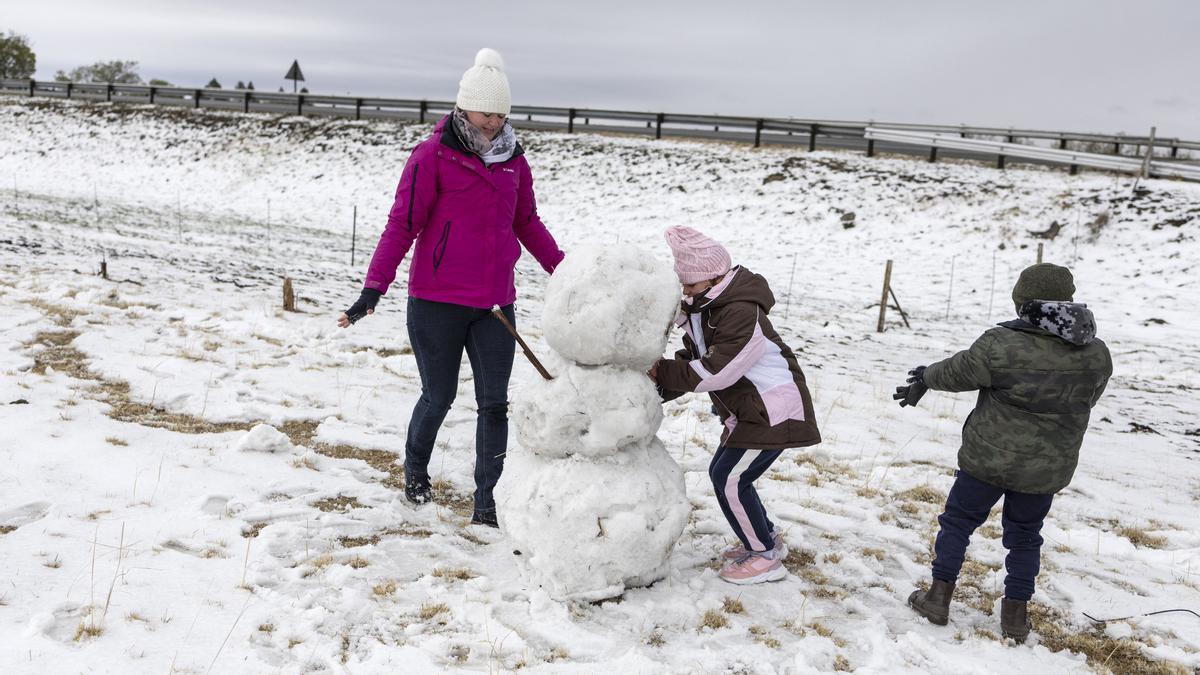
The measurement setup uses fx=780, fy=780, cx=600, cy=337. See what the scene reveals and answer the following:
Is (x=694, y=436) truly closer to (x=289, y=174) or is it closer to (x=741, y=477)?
(x=741, y=477)

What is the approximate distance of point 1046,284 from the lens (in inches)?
130

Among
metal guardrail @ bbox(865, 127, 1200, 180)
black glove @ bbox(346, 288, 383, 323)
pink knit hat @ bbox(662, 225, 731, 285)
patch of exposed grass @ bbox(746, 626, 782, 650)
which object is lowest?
patch of exposed grass @ bbox(746, 626, 782, 650)

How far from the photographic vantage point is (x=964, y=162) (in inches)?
788

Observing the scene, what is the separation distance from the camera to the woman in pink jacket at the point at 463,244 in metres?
3.91

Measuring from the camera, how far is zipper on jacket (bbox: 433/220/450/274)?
395cm

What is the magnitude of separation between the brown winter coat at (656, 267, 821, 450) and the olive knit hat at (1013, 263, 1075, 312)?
103 cm

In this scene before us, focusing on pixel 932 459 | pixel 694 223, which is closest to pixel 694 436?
pixel 932 459

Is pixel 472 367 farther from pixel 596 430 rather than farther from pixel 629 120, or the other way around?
pixel 629 120

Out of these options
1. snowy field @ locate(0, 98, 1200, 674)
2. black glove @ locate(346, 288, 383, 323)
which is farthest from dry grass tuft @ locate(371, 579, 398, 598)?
black glove @ locate(346, 288, 383, 323)

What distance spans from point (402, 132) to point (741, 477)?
80.9ft

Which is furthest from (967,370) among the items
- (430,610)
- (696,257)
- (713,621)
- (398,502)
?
(398,502)

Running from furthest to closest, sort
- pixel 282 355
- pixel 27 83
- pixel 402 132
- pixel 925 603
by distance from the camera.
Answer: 1. pixel 27 83
2. pixel 402 132
3. pixel 282 355
4. pixel 925 603

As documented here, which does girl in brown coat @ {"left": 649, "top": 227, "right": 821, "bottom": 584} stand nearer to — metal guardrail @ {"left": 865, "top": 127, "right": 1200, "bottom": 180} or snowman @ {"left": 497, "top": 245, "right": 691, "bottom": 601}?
snowman @ {"left": 497, "top": 245, "right": 691, "bottom": 601}

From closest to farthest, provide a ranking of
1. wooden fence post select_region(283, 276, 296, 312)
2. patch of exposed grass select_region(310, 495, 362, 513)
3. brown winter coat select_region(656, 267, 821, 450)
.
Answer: brown winter coat select_region(656, 267, 821, 450)
patch of exposed grass select_region(310, 495, 362, 513)
wooden fence post select_region(283, 276, 296, 312)
